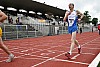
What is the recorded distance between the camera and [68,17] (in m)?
8.95

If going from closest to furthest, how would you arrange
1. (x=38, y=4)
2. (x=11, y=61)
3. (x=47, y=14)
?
(x=11, y=61) < (x=38, y=4) < (x=47, y=14)

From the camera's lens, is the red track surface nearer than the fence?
Yes

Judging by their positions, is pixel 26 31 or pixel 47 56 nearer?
pixel 47 56

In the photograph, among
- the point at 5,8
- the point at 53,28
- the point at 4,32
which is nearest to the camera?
the point at 4,32

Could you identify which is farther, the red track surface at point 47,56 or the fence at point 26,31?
the fence at point 26,31

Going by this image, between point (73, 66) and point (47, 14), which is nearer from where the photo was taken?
point (73, 66)

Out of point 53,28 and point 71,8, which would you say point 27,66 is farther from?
point 53,28

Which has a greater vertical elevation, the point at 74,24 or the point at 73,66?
the point at 74,24

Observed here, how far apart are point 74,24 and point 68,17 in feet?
1.11

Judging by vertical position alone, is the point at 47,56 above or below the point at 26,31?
below

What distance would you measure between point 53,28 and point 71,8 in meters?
29.6

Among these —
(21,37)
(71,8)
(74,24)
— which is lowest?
(21,37)

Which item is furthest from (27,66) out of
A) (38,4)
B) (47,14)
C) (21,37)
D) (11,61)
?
(47,14)

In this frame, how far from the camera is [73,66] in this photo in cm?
725
